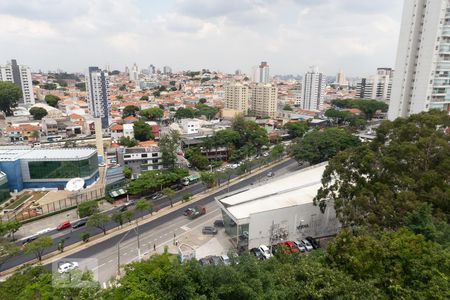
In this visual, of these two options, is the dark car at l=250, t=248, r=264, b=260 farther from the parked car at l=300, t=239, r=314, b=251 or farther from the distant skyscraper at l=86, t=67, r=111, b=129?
the distant skyscraper at l=86, t=67, r=111, b=129

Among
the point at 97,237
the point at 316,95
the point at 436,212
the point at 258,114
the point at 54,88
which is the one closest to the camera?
the point at 436,212

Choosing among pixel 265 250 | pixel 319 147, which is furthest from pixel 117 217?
pixel 319 147

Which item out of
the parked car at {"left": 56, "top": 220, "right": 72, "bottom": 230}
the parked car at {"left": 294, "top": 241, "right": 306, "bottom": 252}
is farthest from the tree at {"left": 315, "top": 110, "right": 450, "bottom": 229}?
the parked car at {"left": 56, "top": 220, "right": 72, "bottom": 230}

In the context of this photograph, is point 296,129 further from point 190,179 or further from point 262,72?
point 262,72

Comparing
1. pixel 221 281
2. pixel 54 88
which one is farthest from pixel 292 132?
pixel 54 88

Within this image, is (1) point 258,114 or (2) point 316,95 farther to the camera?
(2) point 316,95

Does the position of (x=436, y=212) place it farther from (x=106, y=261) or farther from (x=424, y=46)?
(x=424, y=46)

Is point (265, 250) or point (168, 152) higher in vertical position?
point (168, 152)
